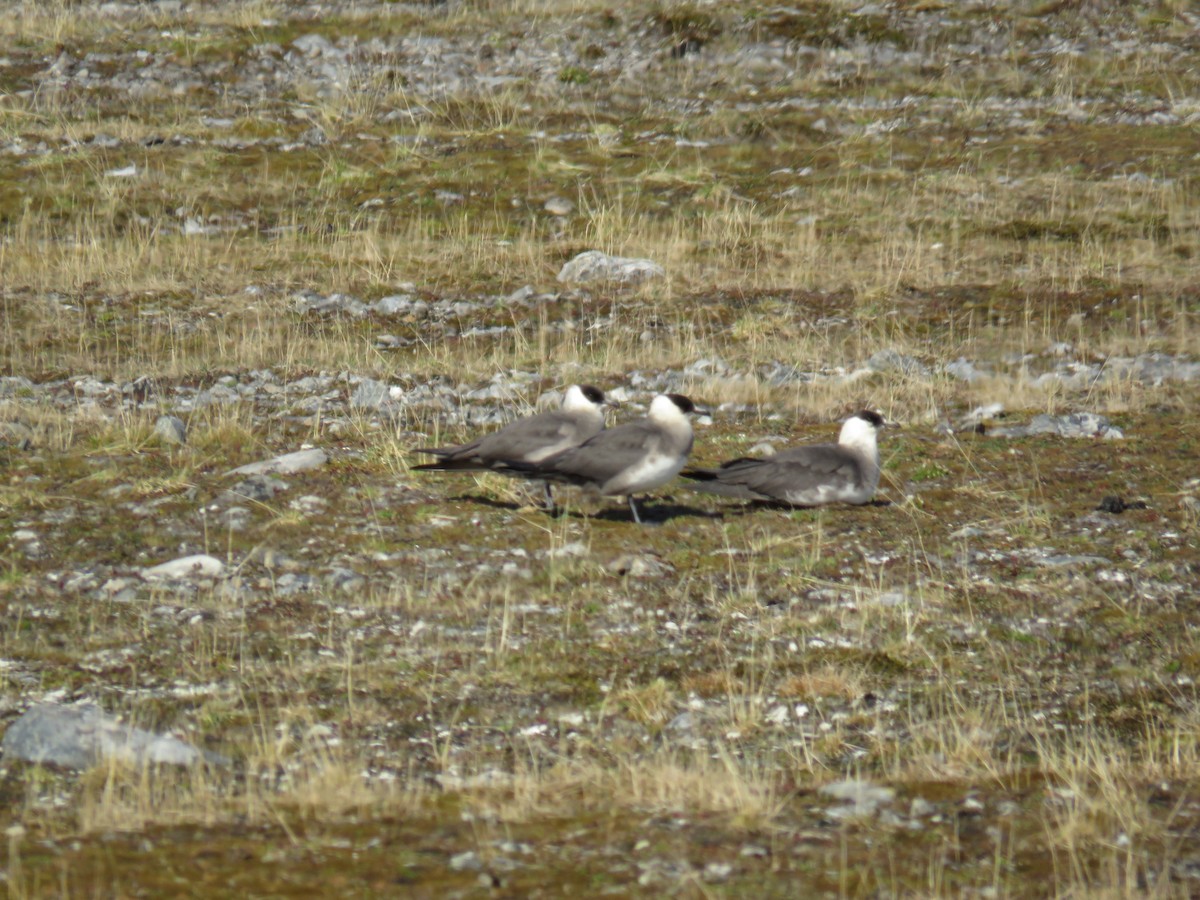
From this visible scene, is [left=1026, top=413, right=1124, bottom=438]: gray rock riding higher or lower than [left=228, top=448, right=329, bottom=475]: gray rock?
lower

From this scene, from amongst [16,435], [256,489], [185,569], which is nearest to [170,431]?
[16,435]

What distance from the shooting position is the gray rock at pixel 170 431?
34.0ft

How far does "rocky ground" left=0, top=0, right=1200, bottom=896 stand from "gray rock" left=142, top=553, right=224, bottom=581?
33 mm

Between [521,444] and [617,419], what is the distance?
2409mm

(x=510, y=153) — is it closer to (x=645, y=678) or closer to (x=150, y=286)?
(x=150, y=286)

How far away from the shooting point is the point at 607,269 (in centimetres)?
1507

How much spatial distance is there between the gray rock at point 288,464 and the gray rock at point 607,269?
5.55 metres

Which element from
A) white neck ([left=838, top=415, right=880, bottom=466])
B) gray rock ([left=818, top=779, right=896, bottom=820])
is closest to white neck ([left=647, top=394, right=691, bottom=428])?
white neck ([left=838, top=415, right=880, bottom=466])

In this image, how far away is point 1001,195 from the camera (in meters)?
16.8

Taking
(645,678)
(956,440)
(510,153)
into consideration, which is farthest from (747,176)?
(645,678)

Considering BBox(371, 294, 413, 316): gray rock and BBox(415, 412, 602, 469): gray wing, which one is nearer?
BBox(415, 412, 602, 469): gray wing

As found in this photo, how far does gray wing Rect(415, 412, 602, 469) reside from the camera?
903 cm

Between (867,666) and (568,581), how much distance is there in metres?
1.78

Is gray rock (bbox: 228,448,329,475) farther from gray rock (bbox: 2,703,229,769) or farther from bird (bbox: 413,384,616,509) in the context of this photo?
gray rock (bbox: 2,703,229,769)
